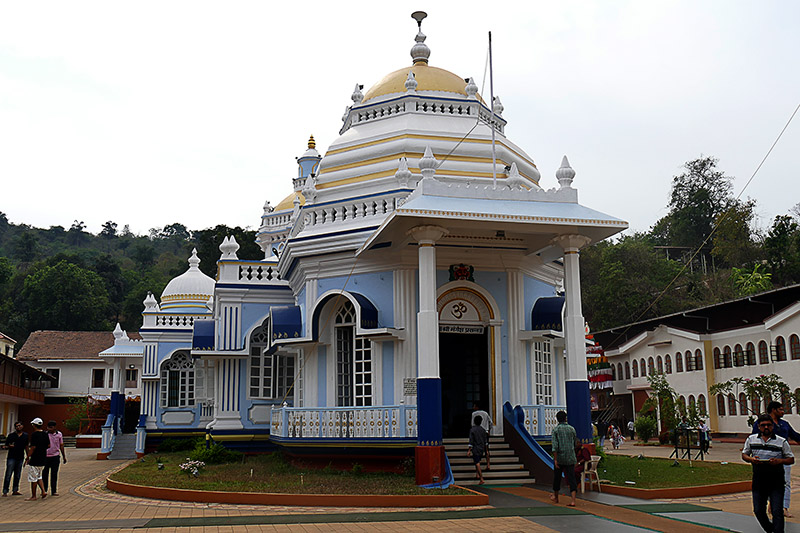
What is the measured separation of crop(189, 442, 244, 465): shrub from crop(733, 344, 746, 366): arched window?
22894 millimetres

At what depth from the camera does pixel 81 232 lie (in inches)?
4336

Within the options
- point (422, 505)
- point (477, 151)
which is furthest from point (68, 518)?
point (477, 151)

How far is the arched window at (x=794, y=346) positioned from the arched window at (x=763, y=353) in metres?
1.78

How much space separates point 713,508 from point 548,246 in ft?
20.1

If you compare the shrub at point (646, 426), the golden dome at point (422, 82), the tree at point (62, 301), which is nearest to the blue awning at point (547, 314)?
the golden dome at point (422, 82)

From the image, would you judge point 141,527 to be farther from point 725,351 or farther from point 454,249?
point 725,351

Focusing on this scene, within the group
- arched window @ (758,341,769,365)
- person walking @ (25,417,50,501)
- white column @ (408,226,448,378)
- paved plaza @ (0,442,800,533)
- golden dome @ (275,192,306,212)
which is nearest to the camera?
paved plaza @ (0,442,800,533)

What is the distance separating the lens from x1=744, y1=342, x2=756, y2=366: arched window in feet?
104

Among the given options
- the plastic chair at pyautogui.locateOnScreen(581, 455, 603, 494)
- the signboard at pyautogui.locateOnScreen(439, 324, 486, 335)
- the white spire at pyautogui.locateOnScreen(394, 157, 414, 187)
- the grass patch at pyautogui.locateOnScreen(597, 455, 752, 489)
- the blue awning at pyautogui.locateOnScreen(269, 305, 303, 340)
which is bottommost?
the grass patch at pyautogui.locateOnScreen(597, 455, 752, 489)

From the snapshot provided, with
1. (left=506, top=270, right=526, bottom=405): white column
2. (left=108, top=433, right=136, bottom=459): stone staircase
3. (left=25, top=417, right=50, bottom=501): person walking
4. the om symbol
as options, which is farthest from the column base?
(left=108, top=433, right=136, bottom=459): stone staircase

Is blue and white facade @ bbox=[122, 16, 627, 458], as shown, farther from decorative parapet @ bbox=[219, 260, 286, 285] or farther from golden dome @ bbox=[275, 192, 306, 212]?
golden dome @ bbox=[275, 192, 306, 212]

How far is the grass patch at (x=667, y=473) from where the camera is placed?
13047 millimetres

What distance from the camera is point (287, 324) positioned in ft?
54.0

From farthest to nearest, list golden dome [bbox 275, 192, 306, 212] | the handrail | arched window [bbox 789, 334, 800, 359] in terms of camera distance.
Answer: golden dome [bbox 275, 192, 306, 212], arched window [bbox 789, 334, 800, 359], the handrail
